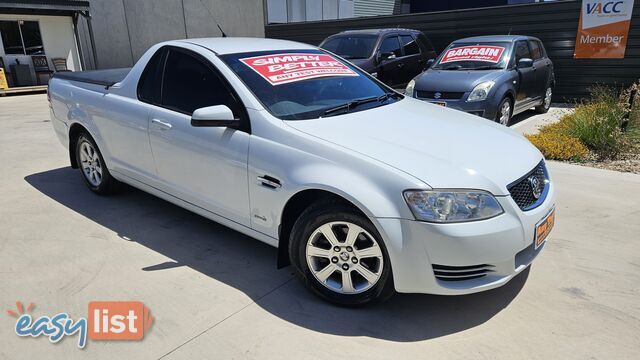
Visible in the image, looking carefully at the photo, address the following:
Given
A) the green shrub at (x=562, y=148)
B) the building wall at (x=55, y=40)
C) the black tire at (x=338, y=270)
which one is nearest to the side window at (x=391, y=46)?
the green shrub at (x=562, y=148)

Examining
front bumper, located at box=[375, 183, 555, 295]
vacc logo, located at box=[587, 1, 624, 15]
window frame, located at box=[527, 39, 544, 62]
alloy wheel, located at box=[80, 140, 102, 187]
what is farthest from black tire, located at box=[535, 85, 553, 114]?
alloy wheel, located at box=[80, 140, 102, 187]

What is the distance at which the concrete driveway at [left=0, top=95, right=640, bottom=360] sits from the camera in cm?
260

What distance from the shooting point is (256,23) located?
80.3 ft

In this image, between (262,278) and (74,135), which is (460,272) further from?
(74,135)

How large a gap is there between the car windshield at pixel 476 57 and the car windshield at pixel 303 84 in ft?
15.4

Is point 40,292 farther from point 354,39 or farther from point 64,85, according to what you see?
point 354,39

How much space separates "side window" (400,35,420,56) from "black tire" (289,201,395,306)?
8.31 m

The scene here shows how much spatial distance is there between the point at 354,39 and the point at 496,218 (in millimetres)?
8022

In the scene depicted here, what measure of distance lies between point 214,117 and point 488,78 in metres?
5.63

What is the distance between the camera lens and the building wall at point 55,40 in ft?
54.0

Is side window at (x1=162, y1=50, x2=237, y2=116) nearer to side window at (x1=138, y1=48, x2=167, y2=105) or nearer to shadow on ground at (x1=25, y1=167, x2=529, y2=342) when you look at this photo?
side window at (x1=138, y1=48, x2=167, y2=105)

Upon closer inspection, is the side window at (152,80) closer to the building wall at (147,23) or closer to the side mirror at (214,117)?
the side mirror at (214,117)

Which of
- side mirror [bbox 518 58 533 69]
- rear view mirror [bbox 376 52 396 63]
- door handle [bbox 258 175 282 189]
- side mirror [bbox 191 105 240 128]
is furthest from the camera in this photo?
rear view mirror [bbox 376 52 396 63]

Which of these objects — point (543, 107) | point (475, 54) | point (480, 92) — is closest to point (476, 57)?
point (475, 54)
